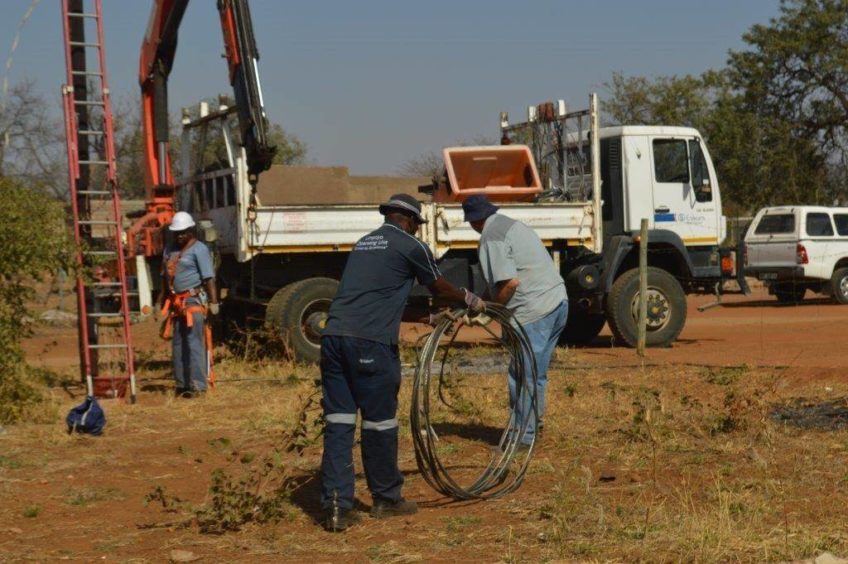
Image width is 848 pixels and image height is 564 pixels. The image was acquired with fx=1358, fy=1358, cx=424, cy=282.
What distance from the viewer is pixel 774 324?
22297 mm

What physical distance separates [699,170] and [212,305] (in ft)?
25.3

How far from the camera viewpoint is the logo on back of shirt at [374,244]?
7742mm

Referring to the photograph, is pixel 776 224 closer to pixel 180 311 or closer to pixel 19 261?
pixel 180 311

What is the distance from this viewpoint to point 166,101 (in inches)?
689

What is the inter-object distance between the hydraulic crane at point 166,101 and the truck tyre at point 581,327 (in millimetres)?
5375

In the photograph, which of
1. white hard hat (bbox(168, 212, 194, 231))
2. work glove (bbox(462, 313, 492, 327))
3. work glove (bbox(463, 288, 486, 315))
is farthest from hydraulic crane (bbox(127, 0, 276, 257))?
work glove (bbox(463, 288, 486, 315))

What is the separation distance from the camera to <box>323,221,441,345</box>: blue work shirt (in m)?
7.61

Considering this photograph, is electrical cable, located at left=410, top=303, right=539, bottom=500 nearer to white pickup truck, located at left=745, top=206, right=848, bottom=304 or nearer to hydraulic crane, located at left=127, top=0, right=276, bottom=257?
hydraulic crane, located at left=127, top=0, right=276, bottom=257

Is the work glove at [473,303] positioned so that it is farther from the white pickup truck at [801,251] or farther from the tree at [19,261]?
the white pickup truck at [801,251]

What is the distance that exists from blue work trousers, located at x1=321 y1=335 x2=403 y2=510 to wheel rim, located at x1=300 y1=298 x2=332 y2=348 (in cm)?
800

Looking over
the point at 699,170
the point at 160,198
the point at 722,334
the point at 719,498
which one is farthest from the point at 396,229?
the point at 722,334

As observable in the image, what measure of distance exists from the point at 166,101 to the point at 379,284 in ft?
34.6

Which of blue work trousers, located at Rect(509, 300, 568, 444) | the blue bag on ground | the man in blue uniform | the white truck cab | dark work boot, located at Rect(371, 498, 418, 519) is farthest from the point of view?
the white truck cab

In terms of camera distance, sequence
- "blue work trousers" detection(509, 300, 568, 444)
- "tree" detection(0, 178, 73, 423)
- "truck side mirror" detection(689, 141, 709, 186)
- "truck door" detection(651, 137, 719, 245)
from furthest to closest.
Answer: "truck side mirror" detection(689, 141, 709, 186)
"truck door" detection(651, 137, 719, 245)
"tree" detection(0, 178, 73, 423)
"blue work trousers" detection(509, 300, 568, 444)
